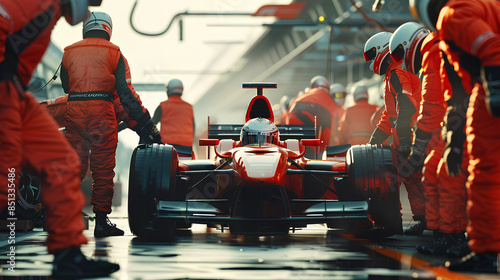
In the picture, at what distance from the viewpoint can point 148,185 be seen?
22.2 feet

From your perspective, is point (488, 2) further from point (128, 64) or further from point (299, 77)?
point (299, 77)

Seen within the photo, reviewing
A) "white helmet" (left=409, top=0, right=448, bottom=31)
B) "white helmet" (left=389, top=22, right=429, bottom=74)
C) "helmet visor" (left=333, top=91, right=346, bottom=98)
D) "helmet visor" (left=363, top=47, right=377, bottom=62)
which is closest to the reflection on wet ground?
"white helmet" (left=409, top=0, right=448, bottom=31)

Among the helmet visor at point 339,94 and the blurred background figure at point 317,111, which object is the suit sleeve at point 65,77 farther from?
the helmet visor at point 339,94

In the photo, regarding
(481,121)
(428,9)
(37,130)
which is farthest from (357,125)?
(37,130)

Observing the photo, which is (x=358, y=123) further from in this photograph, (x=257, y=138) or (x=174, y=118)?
(x=257, y=138)

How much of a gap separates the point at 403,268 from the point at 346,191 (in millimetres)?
2192

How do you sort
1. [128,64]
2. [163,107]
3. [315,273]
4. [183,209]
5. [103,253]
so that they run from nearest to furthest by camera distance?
[315,273] < [103,253] < [183,209] < [128,64] < [163,107]

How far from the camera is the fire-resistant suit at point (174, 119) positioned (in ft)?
41.4

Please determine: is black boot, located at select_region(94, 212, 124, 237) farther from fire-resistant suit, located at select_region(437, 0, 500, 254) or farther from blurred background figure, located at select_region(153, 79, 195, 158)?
blurred background figure, located at select_region(153, 79, 195, 158)

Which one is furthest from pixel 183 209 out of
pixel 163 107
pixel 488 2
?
pixel 163 107

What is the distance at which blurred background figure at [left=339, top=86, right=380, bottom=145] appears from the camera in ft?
44.5

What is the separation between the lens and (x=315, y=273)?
4.71 meters

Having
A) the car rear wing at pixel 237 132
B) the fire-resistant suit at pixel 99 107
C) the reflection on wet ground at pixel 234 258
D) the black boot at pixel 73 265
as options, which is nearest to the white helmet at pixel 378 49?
the car rear wing at pixel 237 132

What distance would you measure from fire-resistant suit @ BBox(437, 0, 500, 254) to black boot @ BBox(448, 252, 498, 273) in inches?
2.3
